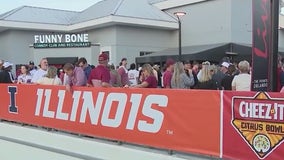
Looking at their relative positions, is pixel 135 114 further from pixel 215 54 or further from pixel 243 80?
pixel 215 54

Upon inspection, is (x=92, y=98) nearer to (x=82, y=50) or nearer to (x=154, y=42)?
(x=82, y=50)

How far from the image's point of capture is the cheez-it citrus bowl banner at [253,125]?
4.77m

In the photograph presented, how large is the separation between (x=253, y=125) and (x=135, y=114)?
7.11 feet

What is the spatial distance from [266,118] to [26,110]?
20.0ft

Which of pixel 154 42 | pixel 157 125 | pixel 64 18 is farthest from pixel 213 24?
pixel 157 125

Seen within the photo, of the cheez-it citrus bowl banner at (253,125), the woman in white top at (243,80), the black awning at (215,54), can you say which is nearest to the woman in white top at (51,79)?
the woman in white top at (243,80)

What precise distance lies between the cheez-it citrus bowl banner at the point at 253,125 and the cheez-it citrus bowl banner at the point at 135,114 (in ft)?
0.65

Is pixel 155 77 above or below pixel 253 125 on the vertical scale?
above

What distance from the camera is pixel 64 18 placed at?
34969mm

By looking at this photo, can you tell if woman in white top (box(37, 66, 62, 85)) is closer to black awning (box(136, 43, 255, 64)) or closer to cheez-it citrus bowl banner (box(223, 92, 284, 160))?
cheez-it citrus bowl banner (box(223, 92, 284, 160))

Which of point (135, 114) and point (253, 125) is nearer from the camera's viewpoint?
point (253, 125)

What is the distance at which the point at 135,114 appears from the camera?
21.9ft

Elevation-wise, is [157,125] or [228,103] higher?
[228,103]

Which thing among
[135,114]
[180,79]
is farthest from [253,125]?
[180,79]
